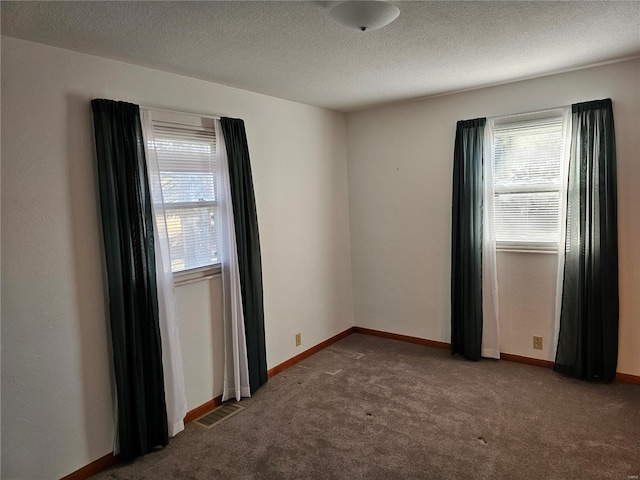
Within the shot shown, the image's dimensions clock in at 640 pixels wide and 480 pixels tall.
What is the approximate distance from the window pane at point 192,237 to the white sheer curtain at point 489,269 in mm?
2283

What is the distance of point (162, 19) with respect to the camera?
1.99 m

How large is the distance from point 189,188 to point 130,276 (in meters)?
0.76

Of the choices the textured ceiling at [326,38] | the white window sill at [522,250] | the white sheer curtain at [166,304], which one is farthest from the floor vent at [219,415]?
the white window sill at [522,250]

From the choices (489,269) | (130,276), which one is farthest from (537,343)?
(130,276)

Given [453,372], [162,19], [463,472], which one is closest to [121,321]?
[162,19]

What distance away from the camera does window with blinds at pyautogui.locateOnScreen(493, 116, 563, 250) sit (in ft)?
11.2

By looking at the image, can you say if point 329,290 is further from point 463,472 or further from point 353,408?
point 463,472

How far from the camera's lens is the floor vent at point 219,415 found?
2.95 m

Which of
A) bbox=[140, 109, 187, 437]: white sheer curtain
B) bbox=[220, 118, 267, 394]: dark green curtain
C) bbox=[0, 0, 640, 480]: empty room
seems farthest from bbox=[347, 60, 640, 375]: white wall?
bbox=[140, 109, 187, 437]: white sheer curtain

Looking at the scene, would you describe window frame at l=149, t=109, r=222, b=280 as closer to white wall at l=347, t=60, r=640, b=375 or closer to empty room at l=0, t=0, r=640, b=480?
empty room at l=0, t=0, r=640, b=480

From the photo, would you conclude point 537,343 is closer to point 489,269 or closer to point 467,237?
point 489,269

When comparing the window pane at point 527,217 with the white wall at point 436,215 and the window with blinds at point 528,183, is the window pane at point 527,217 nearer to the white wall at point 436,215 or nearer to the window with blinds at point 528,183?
the window with blinds at point 528,183

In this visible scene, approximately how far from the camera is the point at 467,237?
3748 mm

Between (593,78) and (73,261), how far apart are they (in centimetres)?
375
